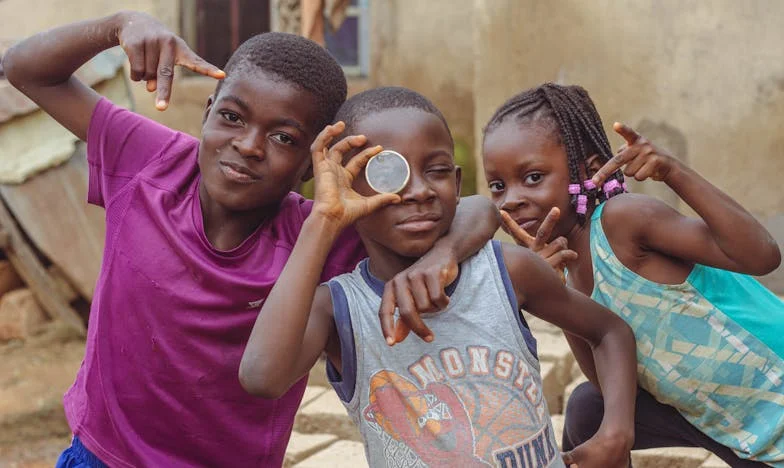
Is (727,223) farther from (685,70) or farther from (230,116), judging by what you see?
(685,70)

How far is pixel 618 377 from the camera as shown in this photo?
87.2 inches

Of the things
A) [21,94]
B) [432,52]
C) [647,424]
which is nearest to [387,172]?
[647,424]

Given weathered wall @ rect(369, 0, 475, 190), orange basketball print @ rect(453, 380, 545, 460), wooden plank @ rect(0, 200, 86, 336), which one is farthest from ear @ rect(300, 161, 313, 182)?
weathered wall @ rect(369, 0, 475, 190)

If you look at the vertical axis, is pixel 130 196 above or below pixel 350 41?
above

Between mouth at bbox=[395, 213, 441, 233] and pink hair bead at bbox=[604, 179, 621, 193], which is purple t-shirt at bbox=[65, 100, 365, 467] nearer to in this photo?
mouth at bbox=[395, 213, 441, 233]

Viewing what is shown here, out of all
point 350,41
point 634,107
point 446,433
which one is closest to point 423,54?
point 350,41

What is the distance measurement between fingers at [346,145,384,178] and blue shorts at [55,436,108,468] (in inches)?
36.0

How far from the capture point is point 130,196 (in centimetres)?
230

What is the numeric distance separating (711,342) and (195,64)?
1.34m

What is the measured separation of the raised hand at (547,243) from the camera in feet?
7.57

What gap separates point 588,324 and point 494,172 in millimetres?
487

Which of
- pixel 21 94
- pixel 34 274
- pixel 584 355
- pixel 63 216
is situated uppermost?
pixel 584 355

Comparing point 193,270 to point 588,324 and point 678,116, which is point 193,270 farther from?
point 678,116

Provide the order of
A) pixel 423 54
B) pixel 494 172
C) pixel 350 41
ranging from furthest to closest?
pixel 350 41 → pixel 423 54 → pixel 494 172
